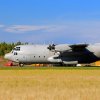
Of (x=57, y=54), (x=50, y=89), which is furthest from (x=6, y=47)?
(x=50, y=89)

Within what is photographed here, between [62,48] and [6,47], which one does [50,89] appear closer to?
[62,48]

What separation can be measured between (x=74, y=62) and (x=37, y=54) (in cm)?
687

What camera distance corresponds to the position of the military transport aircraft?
238 ft

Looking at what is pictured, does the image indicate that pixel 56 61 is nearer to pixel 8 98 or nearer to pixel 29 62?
pixel 29 62

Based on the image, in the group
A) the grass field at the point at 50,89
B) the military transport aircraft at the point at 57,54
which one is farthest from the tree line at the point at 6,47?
the grass field at the point at 50,89

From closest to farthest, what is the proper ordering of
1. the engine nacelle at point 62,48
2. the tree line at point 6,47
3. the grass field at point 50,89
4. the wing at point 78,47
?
the grass field at point 50,89
the engine nacelle at point 62,48
the wing at point 78,47
the tree line at point 6,47

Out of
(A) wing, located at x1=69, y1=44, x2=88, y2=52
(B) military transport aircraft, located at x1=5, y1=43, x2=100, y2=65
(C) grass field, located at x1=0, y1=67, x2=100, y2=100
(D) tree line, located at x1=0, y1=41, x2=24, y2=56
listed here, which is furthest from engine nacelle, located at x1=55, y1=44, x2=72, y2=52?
(D) tree line, located at x1=0, y1=41, x2=24, y2=56

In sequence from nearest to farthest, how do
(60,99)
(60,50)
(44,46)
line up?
1. (60,99)
2. (60,50)
3. (44,46)

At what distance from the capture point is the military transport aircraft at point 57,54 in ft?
238

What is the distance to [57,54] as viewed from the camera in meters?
74.1

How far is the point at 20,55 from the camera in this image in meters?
75.1

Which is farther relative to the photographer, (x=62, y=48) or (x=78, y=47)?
(x=78, y=47)

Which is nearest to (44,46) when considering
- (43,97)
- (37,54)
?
(37,54)

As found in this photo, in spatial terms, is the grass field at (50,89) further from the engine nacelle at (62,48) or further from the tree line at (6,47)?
the tree line at (6,47)
